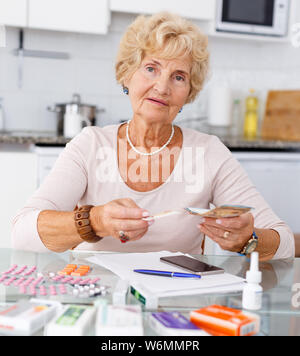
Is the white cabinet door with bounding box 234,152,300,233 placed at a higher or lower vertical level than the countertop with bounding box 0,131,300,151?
lower

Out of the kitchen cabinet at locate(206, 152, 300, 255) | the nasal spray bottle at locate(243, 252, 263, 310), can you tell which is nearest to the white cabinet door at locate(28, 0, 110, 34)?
the kitchen cabinet at locate(206, 152, 300, 255)

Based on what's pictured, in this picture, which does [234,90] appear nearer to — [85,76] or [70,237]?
[85,76]

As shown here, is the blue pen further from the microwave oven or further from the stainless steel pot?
the microwave oven

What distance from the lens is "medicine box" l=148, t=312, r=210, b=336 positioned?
2.46 ft

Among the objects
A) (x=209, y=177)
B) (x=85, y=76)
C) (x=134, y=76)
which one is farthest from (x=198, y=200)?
(x=85, y=76)

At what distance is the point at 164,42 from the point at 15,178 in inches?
61.8

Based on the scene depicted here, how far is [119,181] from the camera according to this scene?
158cm

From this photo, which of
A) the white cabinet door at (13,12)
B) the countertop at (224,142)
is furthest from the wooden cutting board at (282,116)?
the white cabinet door at (13,12)

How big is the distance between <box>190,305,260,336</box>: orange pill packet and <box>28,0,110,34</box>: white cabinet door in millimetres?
2621

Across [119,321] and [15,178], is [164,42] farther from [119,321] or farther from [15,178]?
[15,178]

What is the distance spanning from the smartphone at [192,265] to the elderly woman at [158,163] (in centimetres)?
28

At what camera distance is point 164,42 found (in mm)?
1566

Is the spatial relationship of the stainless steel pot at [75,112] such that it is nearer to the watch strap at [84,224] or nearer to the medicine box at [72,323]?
the watch strap at [84,224]

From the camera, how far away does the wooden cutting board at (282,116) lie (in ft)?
11.1
